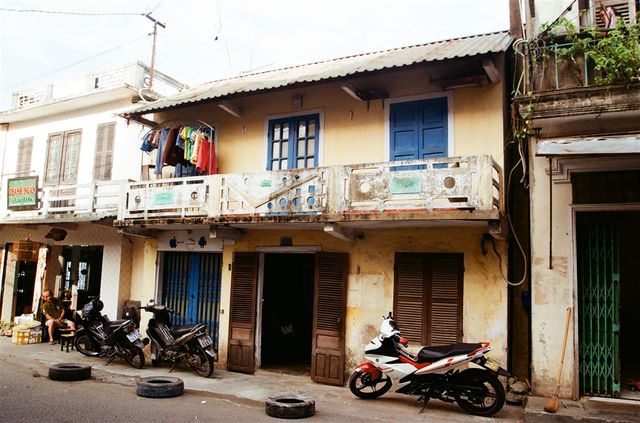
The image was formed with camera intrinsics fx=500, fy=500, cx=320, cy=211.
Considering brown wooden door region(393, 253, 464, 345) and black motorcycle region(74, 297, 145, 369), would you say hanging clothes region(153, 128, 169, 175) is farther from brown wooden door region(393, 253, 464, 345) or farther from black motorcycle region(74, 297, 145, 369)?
brown wooden door region(393, 253, 464, 345)

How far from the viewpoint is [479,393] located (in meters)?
7.49

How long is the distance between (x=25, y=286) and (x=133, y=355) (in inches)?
327

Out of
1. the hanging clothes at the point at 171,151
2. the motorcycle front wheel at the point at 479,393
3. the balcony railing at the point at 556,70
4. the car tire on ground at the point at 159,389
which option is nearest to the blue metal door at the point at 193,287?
the hanging clothes at the point at 171,151

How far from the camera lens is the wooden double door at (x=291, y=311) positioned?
9.92 meters

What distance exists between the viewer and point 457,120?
9.42 metres

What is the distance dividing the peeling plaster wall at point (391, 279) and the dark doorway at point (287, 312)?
1998mm

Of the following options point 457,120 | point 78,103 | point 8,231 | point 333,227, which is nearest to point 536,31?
point 457,120

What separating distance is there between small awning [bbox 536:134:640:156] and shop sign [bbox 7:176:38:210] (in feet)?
44.5

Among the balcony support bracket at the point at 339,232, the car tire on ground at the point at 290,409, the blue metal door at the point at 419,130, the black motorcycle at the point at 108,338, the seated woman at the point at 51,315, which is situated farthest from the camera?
the seated woman at the point at 51,315

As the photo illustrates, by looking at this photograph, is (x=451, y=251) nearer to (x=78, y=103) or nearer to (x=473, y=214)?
(x=473, y=214)

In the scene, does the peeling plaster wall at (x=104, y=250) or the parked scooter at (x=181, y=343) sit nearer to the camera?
the parked scooter at (x=181, y=343)

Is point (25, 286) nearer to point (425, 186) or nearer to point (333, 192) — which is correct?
point (333, 192)

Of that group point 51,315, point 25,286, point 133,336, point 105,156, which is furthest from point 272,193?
point 25,286

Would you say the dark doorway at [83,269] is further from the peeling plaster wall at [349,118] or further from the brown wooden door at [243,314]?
the brown wooden door at [243,314]
